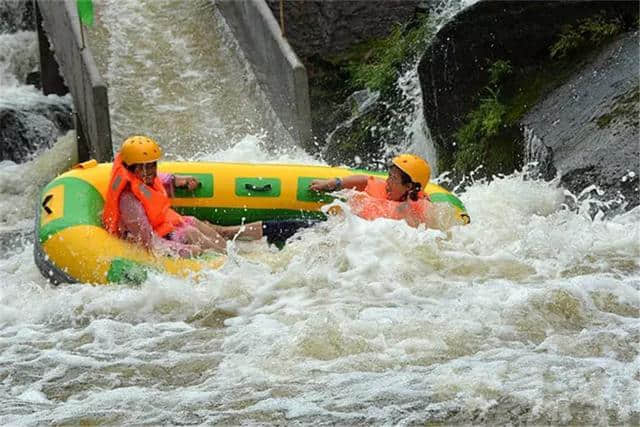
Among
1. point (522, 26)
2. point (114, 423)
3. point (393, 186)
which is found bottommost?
point (114, 423)

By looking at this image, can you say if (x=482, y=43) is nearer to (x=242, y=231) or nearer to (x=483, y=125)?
(x=483, y=125)

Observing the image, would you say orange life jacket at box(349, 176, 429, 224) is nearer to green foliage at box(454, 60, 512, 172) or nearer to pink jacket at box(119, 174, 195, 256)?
pink jacket at box(119, 174, 195, 256)

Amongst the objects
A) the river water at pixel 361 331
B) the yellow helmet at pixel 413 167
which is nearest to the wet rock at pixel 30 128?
the river water at pixel 361 331

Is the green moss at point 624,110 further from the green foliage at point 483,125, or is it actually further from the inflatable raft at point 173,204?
the inflatable raft at point 173,204

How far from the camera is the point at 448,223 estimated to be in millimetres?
8086

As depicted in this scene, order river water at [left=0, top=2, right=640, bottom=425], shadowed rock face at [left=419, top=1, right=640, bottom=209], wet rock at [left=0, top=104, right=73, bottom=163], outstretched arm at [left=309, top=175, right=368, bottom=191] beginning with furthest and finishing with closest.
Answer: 1. wet rock at [left=0, top=104, right=73, bottom=163]
2. shadowed rock face at [left=419, top=1, right=640, bottom=209]
3. outstretched arm at [left=309, top=175, right=368, bottom=191]
4. river water at [left=0, top=2, right=640, bottom=425]

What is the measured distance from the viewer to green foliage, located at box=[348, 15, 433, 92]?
465 inches

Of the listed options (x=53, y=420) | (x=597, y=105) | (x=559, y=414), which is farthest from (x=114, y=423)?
(x=597, y=105)

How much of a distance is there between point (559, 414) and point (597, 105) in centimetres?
426

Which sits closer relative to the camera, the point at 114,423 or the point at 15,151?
the point at 114,423

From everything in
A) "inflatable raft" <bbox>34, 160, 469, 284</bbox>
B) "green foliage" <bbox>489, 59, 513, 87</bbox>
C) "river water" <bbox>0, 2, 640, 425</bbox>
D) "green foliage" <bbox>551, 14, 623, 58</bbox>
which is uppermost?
"green foliage" <bbox>551, 14, 623, 58</bbox>

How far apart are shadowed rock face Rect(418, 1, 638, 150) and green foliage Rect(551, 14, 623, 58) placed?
8 cm

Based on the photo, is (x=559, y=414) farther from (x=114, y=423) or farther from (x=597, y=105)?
(x=597, y=105)

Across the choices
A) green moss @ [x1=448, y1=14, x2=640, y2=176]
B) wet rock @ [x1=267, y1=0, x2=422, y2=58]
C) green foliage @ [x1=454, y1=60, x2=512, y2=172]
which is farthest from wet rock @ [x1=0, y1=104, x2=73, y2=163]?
green foliage @ [x1=454, y1=60, x2=512, y2=172]
